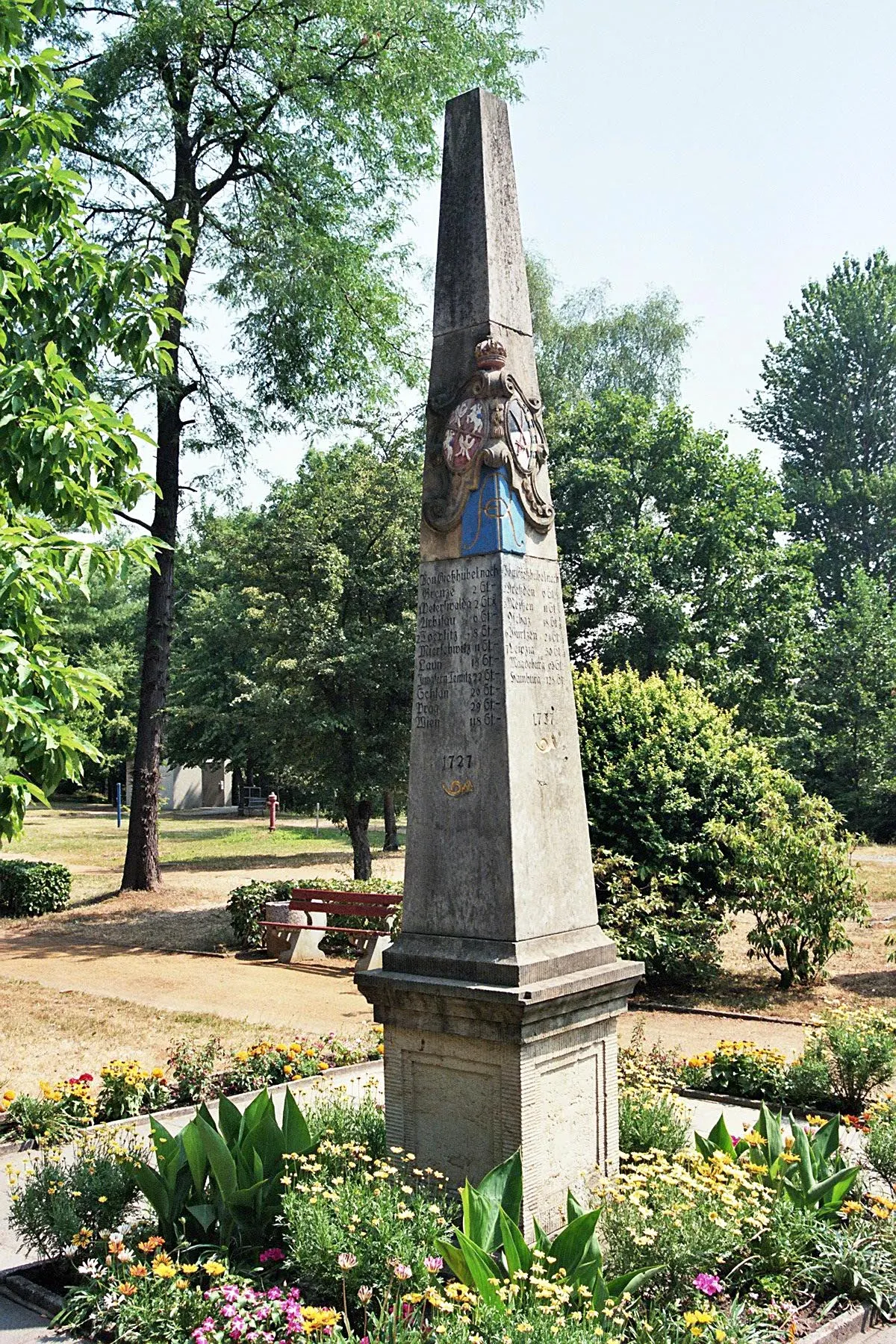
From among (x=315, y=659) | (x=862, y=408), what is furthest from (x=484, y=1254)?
(x=862, y=408)

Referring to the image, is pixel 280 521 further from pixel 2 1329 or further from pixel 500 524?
pixel 2 1329

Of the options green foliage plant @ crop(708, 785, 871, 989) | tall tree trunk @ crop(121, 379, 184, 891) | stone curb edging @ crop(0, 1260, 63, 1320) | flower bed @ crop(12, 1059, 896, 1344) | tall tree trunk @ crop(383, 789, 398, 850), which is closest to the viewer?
flower bed @ crop(12, 1059, 896, 1344)

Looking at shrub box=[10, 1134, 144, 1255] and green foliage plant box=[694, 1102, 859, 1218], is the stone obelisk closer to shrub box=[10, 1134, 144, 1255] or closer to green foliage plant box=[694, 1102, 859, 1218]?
green foliage plant box=[694, 1102, 859, 1218]

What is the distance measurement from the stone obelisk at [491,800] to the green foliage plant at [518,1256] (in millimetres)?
607

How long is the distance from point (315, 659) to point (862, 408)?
35320 mm

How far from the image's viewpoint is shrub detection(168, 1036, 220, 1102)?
8398 mm

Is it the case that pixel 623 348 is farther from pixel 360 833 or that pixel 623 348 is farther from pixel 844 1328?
pixel 844 1328

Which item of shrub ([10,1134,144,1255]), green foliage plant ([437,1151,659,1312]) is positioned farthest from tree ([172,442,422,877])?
green foliage plant ([437,1151,659,1312])

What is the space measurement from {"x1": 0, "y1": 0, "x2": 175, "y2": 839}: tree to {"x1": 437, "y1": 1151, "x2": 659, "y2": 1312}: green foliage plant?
2.67 m

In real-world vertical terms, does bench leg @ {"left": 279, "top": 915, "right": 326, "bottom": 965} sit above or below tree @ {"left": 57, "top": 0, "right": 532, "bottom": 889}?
below

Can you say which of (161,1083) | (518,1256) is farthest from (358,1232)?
(161,1083)

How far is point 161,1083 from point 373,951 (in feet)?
18.4

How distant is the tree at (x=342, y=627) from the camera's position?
20094mm

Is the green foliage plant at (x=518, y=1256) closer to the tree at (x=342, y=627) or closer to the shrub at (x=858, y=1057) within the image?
the shrub at (x=858, y=1057)
